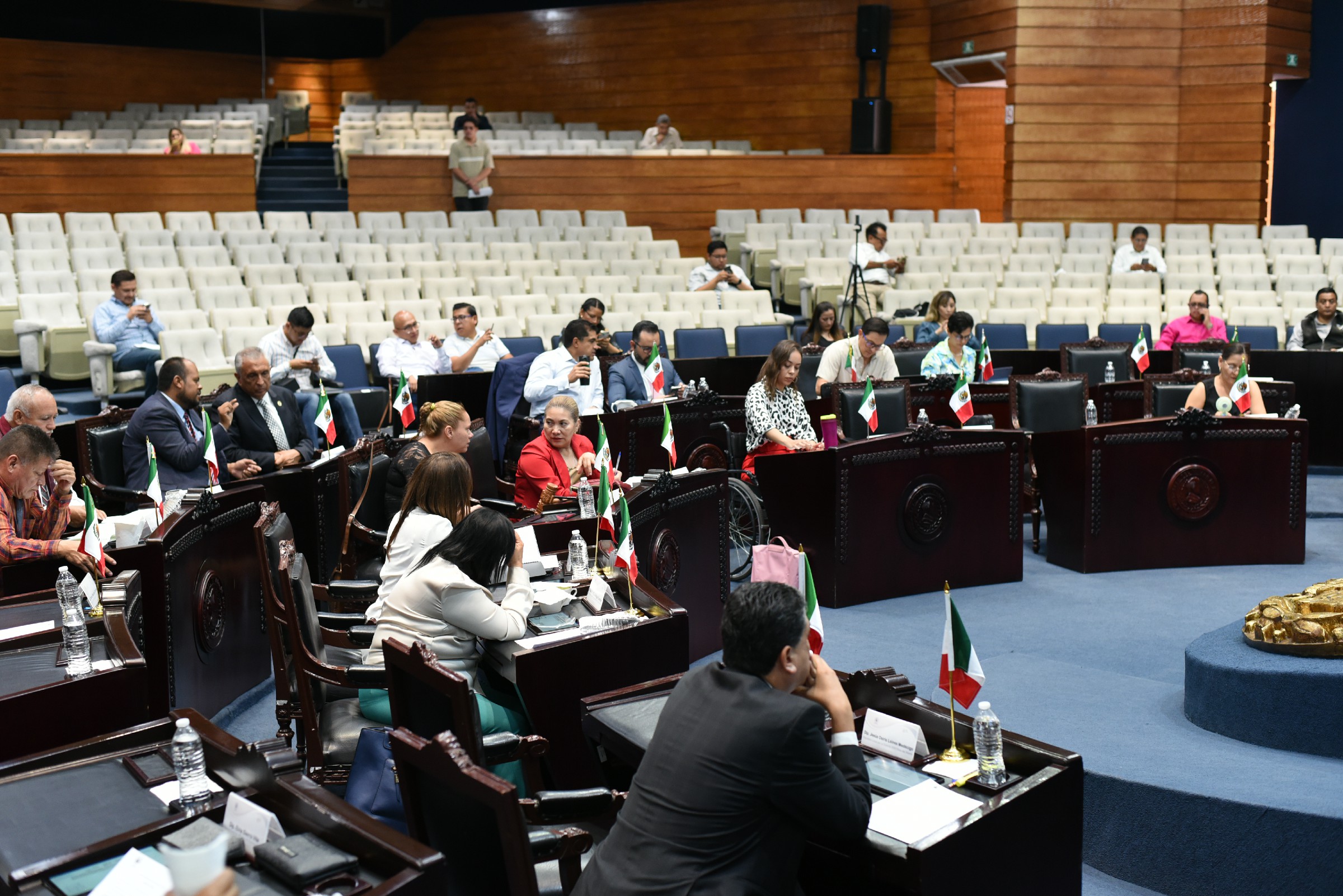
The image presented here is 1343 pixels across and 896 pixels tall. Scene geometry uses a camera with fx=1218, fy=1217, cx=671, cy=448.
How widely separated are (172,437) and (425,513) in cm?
202

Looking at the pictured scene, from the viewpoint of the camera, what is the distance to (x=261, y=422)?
560cm

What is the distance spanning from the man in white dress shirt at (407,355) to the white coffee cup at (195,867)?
273 inches

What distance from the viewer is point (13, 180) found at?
36.4 ft

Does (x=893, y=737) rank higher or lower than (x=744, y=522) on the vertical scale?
higher

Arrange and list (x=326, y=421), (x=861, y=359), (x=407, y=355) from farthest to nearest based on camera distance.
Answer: (x=407, y=355), (x=861, y=359), (x=326, y=421)

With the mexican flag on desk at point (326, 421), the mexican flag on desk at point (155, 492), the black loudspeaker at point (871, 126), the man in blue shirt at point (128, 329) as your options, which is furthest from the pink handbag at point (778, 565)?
the black loudspeaker at point (871, 126)

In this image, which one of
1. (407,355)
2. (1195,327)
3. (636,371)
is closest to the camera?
(636,371)

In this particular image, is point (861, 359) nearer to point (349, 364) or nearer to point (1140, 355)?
point (1140, 355)

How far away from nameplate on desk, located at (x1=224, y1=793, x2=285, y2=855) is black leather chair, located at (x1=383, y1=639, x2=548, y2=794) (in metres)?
0.46

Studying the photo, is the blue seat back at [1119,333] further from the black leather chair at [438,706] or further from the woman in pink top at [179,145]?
the woman in pink top at [179,145]

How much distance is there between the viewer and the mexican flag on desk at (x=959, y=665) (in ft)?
8.68

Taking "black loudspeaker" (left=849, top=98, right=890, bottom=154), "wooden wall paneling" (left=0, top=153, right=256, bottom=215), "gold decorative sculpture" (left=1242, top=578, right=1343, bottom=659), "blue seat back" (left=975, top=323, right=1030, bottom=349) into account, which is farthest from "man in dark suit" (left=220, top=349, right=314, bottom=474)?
"black loudspeaker" (left=849, top=98, right=890, bottom=154)

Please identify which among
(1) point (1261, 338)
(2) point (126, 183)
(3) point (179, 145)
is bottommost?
(1) point (1261, 338)

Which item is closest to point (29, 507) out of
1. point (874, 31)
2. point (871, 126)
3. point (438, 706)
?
point (438, 706)
